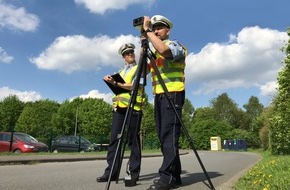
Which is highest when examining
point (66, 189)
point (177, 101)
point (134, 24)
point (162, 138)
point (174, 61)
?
point (134, 24)

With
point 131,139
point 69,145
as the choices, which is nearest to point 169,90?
point 131,139

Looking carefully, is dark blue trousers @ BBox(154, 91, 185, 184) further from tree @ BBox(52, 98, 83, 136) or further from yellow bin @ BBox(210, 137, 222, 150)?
tree @ BBox(52, 98, 83, 136)

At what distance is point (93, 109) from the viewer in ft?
236

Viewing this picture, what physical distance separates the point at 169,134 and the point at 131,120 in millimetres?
1191

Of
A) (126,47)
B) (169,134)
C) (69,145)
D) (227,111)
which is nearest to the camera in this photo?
(169,134)

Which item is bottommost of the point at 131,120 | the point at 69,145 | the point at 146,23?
the point at 69,145

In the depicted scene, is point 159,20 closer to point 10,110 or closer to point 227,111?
point 10,110

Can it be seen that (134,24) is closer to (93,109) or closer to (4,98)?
(93,109)

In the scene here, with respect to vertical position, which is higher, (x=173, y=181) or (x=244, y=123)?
(x=244, y=123)

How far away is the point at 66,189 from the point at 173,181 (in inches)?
60.7

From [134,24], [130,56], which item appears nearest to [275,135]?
[130,56]

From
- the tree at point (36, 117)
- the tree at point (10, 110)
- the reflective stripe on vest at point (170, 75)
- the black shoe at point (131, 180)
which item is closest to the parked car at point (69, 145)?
the black shoe at point (131, 180)

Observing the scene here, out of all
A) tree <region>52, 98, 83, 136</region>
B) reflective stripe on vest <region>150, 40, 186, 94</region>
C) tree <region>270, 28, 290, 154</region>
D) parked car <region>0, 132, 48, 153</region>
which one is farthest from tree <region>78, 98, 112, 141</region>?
reflective stripe on vest <region>150, 40, 186, 94</region>

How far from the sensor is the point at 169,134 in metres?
4.76
